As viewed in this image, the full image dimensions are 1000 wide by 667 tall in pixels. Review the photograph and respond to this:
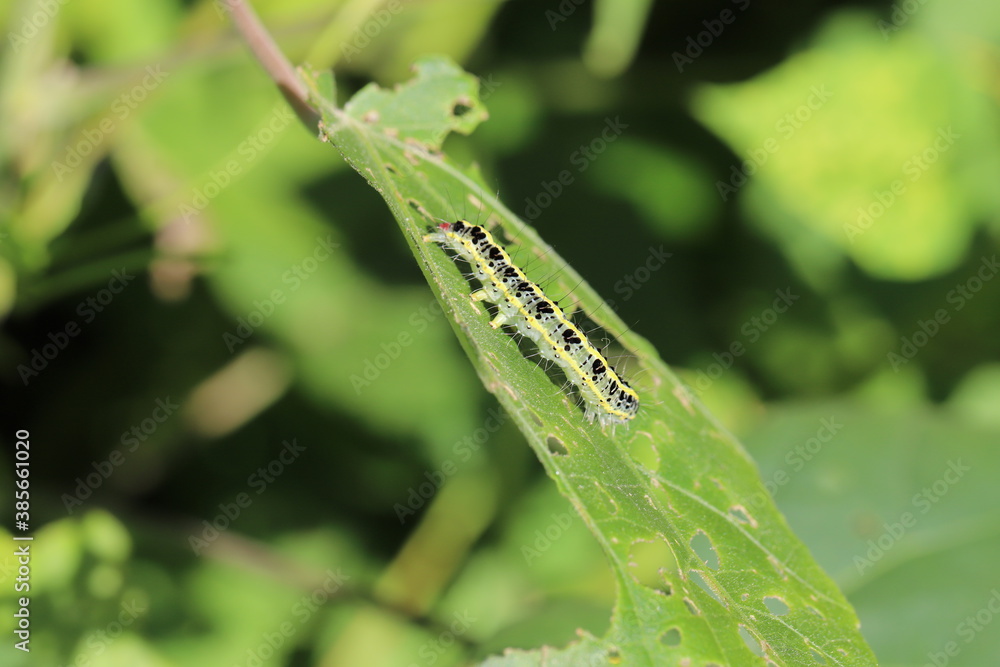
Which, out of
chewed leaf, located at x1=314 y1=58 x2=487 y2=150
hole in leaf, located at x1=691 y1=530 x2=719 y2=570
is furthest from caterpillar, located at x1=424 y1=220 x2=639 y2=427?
hole in leaf, located at x1=691 y1=530 x2=719 y2=570

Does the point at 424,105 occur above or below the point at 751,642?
above

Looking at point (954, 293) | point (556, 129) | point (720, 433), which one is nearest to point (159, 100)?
point (556, 129)

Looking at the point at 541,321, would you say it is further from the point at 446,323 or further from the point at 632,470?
the point at 446,323

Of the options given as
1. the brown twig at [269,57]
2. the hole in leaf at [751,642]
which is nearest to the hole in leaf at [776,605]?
the hole in leaf at [751,642]

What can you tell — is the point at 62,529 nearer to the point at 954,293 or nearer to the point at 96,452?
the point at 96,452

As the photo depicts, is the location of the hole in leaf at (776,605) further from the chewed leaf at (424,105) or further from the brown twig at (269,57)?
the brown twig at (269,57)

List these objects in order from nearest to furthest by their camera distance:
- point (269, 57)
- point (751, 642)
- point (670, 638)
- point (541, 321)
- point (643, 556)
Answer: point (670, 638) → point (643, 556) → point (269, 57) → point (751, 642) → point (541, 321)

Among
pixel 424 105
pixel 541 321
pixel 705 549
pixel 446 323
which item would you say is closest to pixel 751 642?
pixel 705 549
